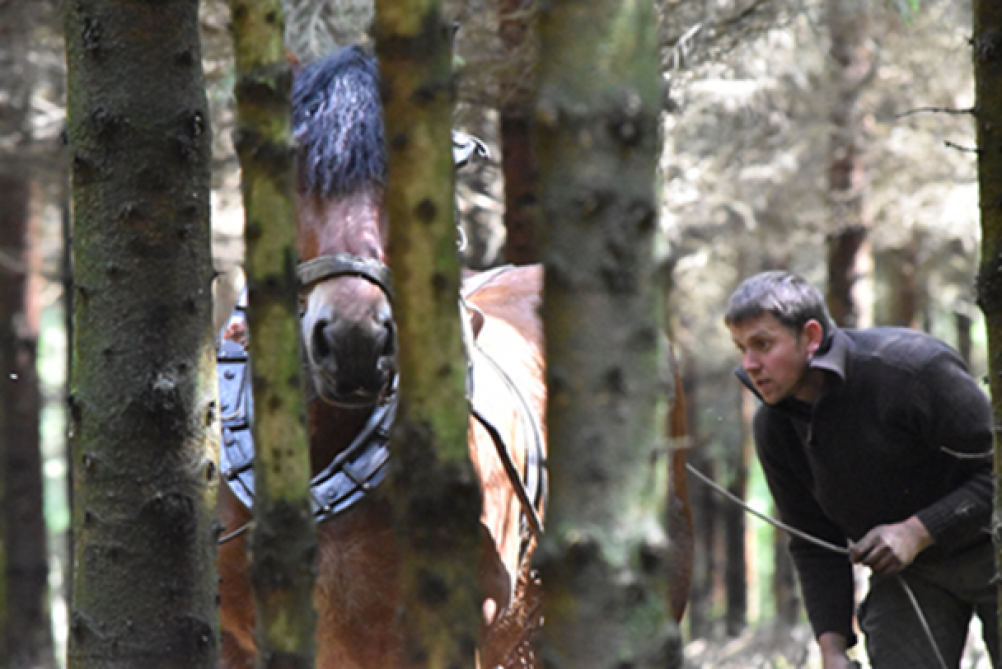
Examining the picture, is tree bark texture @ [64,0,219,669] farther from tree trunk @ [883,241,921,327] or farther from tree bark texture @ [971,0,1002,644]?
tree trunk @ [883,241,921,327]

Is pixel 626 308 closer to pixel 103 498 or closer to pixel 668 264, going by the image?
pixel 668 264

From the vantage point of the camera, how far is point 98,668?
2.75m

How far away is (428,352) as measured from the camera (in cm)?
193

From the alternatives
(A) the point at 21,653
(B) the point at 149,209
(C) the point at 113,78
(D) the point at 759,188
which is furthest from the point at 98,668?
(D) the point at 759,188

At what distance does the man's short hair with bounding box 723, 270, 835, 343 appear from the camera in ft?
14.8

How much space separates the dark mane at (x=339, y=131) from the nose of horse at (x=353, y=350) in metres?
0.46

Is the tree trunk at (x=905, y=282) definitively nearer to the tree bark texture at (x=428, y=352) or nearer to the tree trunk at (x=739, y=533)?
the tree trunk at (x=739, y=533)

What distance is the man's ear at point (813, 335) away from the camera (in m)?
4.57

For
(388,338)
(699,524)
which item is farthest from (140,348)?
(699,524)

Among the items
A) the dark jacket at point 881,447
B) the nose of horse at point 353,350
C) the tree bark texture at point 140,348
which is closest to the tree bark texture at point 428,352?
the tree bark texture at point 140,348

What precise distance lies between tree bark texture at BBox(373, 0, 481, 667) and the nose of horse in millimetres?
1372

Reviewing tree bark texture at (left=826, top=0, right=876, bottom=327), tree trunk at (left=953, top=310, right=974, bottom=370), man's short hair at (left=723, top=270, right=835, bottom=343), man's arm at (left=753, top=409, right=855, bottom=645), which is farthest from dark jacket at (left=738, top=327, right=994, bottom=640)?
tree trunk at (left=953, top=310, right=974, bottom=370)

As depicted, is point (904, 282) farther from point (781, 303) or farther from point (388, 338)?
point (388, 338)

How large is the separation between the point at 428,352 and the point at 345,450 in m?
2.02
